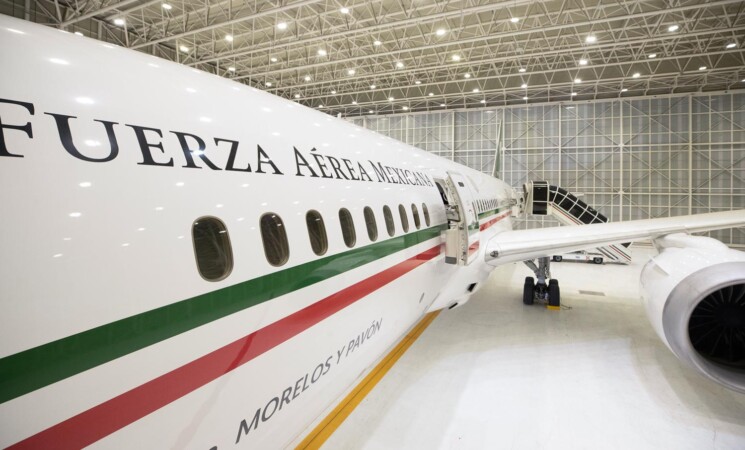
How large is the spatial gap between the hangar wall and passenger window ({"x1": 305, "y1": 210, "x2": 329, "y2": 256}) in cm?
2070

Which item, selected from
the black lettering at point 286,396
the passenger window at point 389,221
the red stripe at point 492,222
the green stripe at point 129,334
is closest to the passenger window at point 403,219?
the passenger window at point 389,221

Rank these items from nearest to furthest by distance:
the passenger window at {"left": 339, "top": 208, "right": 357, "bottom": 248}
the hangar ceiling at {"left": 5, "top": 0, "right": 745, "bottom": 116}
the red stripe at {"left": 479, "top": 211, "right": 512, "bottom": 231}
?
the passenger window at {"left": 339, "top": 208, "right": 357, "bottom": 248} < the red stripe at {"left": 479, "top": 211, "right": 512, "bottom": 231} < the hangar ceiling at {"left": 5, "top": 0, "right": 745, "bottom": 116}

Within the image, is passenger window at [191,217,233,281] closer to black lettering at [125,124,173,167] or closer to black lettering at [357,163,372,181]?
black lettering at [125,124,173,167]

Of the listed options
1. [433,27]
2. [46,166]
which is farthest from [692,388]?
[433,27]

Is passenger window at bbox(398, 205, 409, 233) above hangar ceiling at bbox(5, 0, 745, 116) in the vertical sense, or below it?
below

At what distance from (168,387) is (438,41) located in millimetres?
21179

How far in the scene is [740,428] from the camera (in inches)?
207

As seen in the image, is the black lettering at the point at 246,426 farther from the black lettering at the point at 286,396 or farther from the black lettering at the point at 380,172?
the black lettering at the point at 380,172

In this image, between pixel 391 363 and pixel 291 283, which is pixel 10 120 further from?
pixel 391 363

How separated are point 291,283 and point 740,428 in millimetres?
6704

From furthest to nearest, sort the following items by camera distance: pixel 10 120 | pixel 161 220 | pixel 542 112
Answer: pixel 542 112
pixel 161 220
pixel 10 120

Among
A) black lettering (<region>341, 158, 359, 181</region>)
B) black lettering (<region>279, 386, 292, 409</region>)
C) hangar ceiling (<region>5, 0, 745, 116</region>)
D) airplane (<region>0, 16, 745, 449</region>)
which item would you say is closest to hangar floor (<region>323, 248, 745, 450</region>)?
airplane (<region>0, 16, 745, 449</region>)

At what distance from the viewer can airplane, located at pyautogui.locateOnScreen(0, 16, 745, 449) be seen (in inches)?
54.7

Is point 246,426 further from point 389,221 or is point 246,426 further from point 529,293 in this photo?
point 529,293
